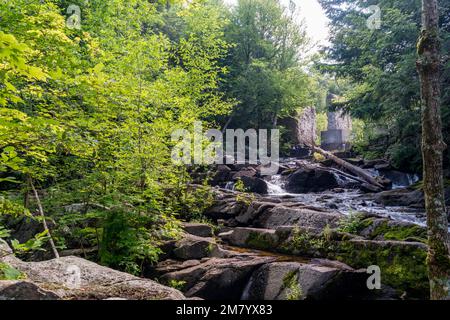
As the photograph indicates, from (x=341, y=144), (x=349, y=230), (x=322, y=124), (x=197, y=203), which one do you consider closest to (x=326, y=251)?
(x=349, y=230)

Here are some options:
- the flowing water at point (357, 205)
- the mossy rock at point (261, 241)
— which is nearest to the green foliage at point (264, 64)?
the flowing water at point (357, 205)

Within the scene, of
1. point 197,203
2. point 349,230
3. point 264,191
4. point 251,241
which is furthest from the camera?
point 264,191

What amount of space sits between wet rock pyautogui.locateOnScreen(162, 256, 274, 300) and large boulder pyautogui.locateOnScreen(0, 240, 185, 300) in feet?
8.26

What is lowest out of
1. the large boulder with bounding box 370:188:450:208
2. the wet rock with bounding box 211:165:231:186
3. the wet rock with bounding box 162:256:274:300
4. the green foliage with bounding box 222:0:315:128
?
the wet rock with bounding box 162:256:274:300

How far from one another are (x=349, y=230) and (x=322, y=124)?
4974 centimetres

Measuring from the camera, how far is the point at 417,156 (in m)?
14.1

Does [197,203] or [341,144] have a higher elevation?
[341,144]

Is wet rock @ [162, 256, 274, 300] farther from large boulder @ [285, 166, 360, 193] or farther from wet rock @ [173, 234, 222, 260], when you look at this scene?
large boulder @ [285, 166, 360, 193]

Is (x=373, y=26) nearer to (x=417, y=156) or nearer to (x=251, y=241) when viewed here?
(x=417, y=156)

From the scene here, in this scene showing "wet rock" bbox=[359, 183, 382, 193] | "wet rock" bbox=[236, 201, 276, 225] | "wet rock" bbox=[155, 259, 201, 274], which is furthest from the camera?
"wet rock" bbox=[359, 183, 382, 193]

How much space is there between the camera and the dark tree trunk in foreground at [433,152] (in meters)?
4.13

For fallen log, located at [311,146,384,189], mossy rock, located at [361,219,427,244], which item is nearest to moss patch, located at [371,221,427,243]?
mossy rock, located at [361,219,427,244]

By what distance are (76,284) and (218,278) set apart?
3.27 metres

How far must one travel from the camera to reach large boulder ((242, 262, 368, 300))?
19.1ft
